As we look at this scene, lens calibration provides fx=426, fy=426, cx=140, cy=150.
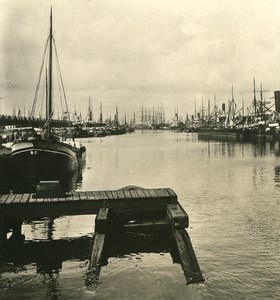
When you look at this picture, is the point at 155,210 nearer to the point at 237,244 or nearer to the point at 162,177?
the point at 237,244

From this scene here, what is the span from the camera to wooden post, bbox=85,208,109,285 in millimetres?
9859

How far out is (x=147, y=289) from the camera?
31.2 ft

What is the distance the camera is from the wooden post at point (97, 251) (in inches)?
388

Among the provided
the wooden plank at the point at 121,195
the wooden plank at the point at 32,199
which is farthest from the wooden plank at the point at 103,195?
the wooden plank at the point at 32,199

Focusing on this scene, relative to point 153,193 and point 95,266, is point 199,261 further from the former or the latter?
point 95,266

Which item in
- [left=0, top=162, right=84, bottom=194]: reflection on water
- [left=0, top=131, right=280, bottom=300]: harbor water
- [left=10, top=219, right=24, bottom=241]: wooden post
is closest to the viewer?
[left=0, top=131, right=280, bottom=300]: harbor water

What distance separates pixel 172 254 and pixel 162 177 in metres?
19.4

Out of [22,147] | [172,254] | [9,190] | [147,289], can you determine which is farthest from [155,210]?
[22,147]

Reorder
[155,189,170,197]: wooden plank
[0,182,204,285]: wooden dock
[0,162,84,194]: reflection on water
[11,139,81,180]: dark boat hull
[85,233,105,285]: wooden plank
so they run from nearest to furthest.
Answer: [85,233,105,285]: wooden plank → [0,182,204,285]: wooden dock → [155,189,170,197]: wooden plank → [0,162,84,194]: reflection on water → [11,139,81,180]: dark boat hull

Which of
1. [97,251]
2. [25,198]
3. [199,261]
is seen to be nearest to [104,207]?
[97,251]

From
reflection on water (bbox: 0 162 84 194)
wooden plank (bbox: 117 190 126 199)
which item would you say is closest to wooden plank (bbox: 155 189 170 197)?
wooden plank (bbox: 117 190 126 199)

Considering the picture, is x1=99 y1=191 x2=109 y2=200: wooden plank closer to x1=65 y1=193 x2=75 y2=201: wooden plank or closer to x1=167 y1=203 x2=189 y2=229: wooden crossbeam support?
x1=65 y1=193 x2=75 y2=201: wooden plank

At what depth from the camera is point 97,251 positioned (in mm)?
10148

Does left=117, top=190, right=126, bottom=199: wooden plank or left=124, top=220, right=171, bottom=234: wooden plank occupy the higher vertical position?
left=117, top=190, right=126, bottom=199: wooden plank
